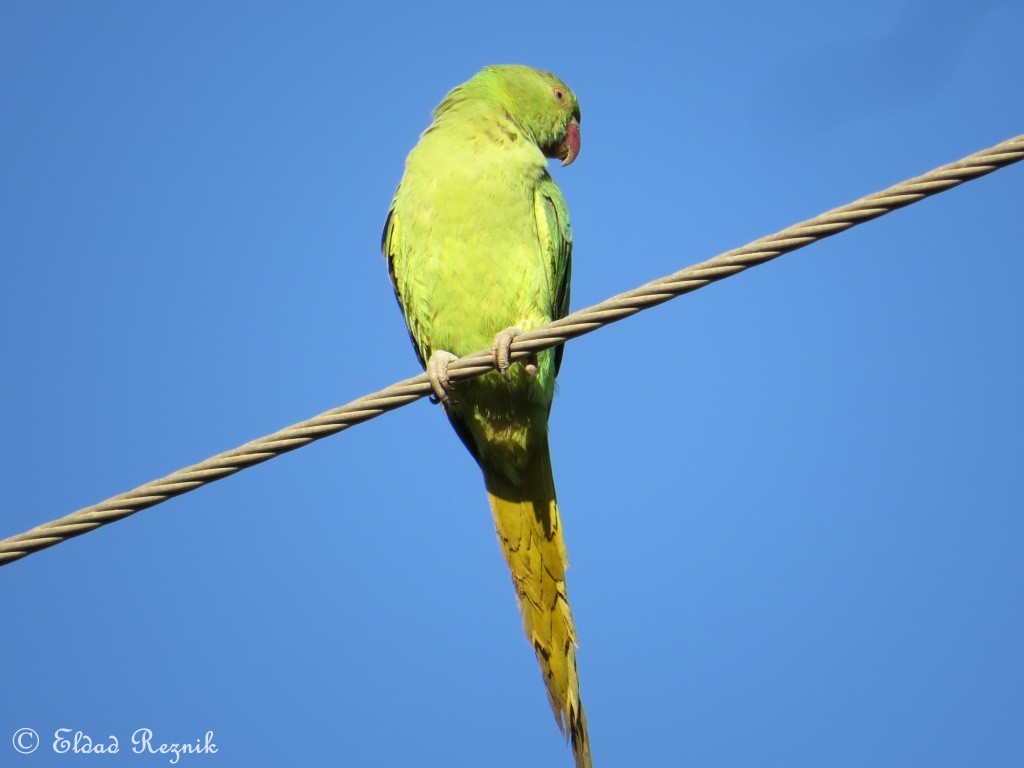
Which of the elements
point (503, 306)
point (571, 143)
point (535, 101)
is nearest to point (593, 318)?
point (503, 306)

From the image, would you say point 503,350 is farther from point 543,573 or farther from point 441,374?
point 543,573

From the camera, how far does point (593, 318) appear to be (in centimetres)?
295

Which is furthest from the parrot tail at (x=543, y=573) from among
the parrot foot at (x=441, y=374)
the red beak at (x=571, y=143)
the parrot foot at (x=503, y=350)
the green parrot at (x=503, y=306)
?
the red beak at (x=571, y=143)

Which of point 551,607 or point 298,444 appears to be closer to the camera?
point 298,444

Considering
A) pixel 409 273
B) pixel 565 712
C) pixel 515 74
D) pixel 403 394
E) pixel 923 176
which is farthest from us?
pixel 515 74

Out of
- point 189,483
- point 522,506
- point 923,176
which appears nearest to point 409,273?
point 522,506

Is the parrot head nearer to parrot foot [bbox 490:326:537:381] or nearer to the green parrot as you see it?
the green parrot

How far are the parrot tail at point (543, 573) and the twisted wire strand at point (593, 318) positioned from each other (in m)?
1.53

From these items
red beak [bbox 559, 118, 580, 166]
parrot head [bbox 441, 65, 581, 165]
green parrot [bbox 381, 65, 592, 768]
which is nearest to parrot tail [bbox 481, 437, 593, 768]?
green parrot [bbox 381, 65, 592, 768]

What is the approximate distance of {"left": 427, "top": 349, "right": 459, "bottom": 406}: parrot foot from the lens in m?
3.85

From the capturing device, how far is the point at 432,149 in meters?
4.69

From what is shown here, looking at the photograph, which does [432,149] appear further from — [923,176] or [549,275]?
[923,176]

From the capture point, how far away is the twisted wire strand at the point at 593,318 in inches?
104

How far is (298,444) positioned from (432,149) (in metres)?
2.14
